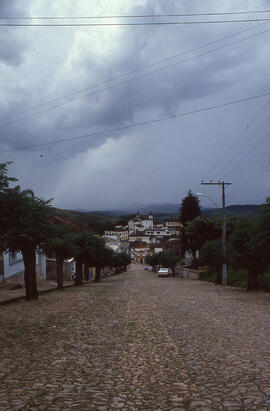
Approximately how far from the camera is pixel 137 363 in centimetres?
819

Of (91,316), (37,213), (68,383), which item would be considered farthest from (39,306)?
(68,383)

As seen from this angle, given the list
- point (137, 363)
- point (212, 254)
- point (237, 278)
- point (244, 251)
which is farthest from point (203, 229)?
point (137, 363)

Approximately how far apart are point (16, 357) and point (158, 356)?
2.83 meters

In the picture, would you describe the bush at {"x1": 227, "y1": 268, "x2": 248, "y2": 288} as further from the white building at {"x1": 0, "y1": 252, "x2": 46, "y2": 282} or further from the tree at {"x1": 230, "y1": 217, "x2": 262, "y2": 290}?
the white building at {"x1": 0, "y1": 252, "x2": 46, "y2": 282}

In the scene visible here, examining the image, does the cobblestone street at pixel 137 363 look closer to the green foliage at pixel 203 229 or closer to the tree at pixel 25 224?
the tree at pixel 25 224

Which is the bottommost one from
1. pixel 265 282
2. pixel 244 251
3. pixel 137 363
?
pixel 265 282

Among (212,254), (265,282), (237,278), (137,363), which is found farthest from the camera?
(237,278)

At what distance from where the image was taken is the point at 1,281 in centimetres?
3750

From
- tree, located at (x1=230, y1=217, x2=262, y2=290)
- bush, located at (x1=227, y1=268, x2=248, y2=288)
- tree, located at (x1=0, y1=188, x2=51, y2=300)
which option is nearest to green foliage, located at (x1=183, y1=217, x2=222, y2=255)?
bush, located at (x1=227, y1=268, x2=248, y2=288)

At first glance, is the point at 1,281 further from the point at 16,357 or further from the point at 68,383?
the point at 68,383

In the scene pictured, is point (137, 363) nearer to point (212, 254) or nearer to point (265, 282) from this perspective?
point (265, 282)

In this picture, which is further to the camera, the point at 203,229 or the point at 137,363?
the point at 203,229

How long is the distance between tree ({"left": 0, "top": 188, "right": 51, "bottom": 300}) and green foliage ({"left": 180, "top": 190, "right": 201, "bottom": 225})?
204 ft

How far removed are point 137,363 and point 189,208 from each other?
7793cm
